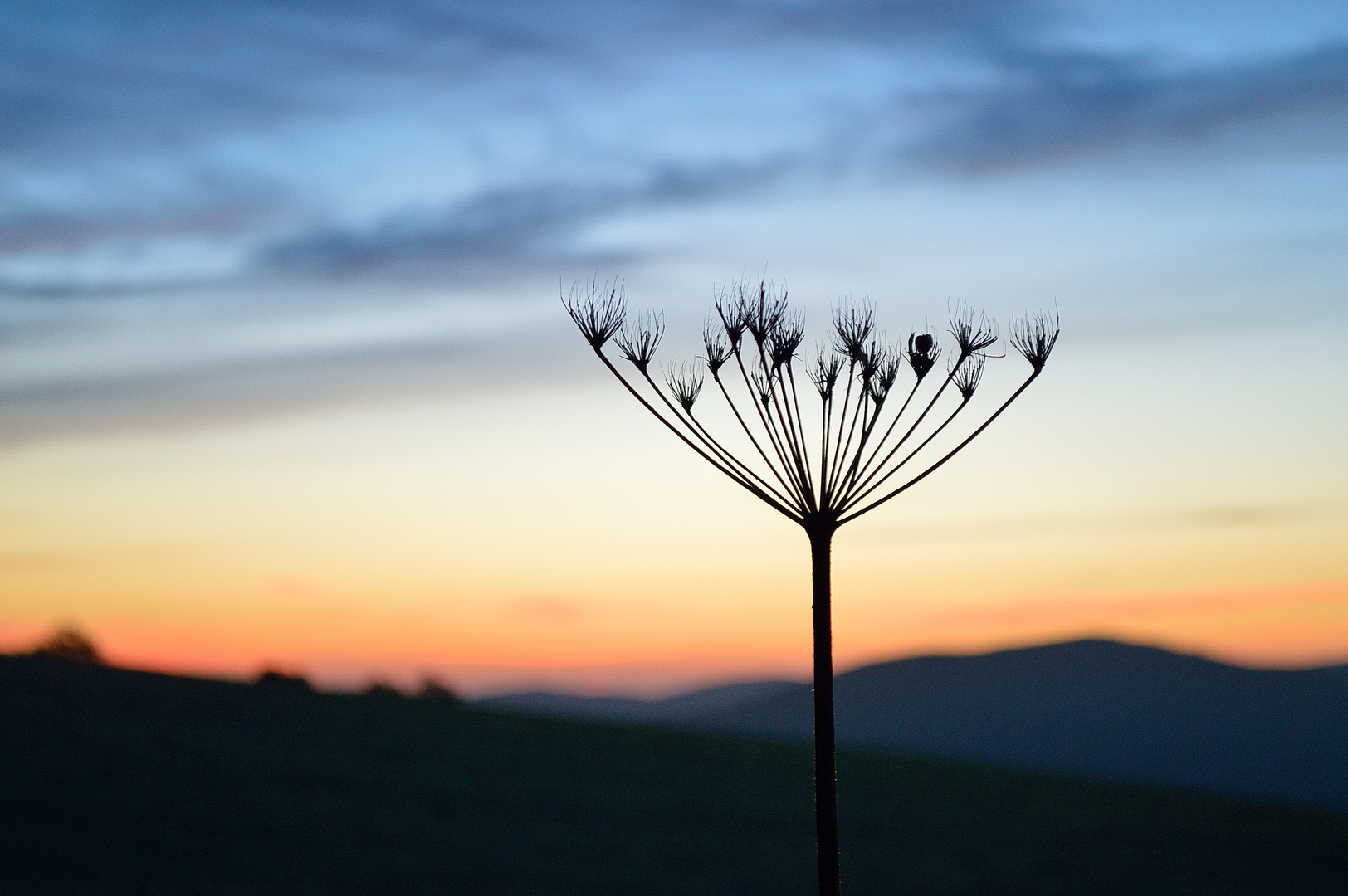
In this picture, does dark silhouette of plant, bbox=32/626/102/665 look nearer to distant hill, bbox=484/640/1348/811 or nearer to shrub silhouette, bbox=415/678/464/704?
shrub silhouette, bbox=415/678/464/704

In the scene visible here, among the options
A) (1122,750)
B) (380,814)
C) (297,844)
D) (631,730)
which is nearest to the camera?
(297,844)

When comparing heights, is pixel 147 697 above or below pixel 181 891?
above

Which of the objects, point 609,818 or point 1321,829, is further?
point 1321,829

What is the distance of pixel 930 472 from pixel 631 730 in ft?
123

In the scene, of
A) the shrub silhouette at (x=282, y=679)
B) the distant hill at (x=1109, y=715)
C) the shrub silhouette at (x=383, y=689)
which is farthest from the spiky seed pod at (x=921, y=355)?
the distant hill at (x=1109, y=715)

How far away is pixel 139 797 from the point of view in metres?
28.1

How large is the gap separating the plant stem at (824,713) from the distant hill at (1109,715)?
408ft

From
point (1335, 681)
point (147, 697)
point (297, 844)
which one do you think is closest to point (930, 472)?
point (297, 844)

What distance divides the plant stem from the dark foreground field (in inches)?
710

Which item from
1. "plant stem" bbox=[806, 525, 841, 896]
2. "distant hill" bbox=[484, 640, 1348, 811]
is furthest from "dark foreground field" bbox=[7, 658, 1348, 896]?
"distant hill" bbox=[484, 640, 1348, 811]

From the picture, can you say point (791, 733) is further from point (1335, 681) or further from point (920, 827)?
point (920, 827)

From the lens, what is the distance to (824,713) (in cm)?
981

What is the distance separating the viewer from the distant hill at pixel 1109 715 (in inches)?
5463

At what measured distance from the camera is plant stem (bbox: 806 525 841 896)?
32.0ft
